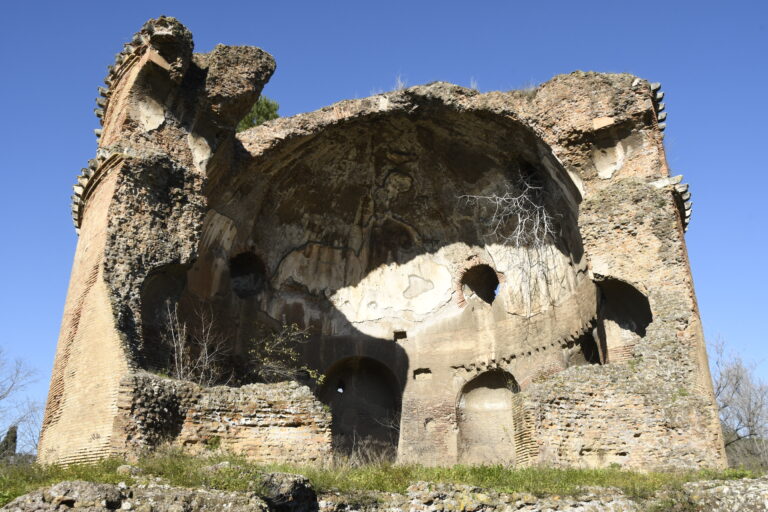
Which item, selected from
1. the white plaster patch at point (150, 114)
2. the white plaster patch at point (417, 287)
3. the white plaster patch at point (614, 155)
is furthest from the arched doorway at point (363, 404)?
the white plaster patch at point (150, 114)

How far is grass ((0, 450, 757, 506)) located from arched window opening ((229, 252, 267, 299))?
729cm

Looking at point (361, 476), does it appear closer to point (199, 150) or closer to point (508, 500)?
point (508, 500)

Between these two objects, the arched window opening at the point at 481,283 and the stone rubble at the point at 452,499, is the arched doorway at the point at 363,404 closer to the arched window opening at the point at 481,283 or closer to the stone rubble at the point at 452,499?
the arched window opening at the point at 481,283

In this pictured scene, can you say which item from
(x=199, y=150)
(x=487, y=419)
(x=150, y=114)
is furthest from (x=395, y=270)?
(x=150, y=114)

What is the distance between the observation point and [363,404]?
1895cm

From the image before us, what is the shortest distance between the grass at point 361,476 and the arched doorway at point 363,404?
23.0 ft

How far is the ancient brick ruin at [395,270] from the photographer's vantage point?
12.5 m

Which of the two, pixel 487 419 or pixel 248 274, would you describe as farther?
pixel 248 274

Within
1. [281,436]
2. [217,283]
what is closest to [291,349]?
[217,283]

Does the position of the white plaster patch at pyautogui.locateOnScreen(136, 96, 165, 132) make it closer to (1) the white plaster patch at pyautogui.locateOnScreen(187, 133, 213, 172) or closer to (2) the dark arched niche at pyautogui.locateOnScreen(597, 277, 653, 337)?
(1) the white plaster patch at pyautogui.locateOnScreen(187, 133, 213, 172)

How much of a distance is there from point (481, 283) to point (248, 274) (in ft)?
19.6

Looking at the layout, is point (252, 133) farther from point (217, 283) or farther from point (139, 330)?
point (139, 330)

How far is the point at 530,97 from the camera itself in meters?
16.5

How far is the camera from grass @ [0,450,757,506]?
27.9 feet
